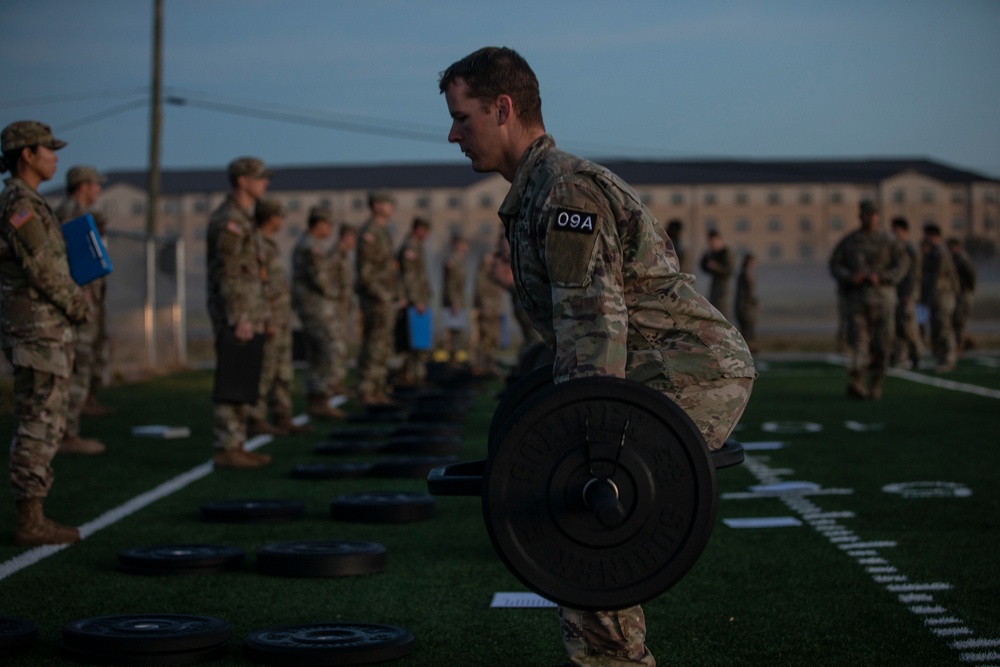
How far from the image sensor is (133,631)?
14.9ft

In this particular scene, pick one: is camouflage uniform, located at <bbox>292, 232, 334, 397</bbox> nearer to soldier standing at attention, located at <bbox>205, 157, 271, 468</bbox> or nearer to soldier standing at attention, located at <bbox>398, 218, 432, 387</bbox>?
soldier standing at attention, located at <bbox>398, 218, 432, 387</bbox>

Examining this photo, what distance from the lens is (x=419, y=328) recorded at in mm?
17688

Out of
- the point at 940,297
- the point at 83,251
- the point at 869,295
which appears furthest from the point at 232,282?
the point at 940,297

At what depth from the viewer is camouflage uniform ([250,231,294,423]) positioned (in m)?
12.5

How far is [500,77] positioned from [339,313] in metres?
11.6

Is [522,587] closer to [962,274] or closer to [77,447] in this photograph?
[77,447]

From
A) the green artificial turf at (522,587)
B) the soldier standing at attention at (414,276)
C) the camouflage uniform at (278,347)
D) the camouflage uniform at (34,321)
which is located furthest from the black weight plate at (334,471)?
the soldier standing at attention at (414,276)

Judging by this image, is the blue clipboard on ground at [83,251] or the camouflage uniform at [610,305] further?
the blue clipboard on ground at [83,251]

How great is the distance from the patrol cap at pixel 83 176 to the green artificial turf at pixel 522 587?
7.46 feet

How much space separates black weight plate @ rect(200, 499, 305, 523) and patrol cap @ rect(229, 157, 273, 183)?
10.6ft

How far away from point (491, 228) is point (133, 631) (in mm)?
48622

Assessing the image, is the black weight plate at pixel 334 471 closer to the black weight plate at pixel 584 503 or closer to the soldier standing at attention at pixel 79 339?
the soldier standing at attention at pixel 79 339

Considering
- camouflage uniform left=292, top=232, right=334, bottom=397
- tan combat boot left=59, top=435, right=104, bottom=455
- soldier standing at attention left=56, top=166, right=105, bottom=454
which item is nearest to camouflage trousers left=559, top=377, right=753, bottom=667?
soldier standing at attention left=56, top=166, right=105, bottom=454

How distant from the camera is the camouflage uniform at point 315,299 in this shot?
14188mm
